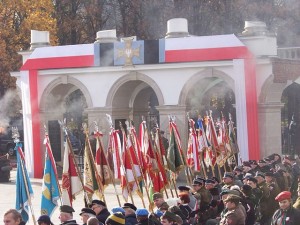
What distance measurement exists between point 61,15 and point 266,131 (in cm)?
2133

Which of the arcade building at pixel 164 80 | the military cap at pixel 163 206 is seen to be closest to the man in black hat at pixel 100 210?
the military cap at pixel 163 206

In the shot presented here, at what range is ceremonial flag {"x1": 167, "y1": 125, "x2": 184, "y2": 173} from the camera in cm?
2064

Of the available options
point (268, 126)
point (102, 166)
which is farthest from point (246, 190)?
point (268, 126)

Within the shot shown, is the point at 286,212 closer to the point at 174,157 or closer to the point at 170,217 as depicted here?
the point at 170,217

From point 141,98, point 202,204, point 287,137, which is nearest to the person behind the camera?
point 202,204

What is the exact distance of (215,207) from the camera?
47.6 feet

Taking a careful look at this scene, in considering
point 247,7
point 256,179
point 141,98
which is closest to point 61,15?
point 247,7

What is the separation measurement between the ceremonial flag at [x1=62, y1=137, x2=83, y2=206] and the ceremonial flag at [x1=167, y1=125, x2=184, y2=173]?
397 cm

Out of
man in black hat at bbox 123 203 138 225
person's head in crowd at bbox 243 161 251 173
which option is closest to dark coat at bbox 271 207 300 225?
man in black hat at bbox 123 203 138 225

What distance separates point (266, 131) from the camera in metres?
26.0

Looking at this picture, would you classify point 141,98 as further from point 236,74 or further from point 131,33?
point 131,33

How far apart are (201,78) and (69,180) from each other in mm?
10328

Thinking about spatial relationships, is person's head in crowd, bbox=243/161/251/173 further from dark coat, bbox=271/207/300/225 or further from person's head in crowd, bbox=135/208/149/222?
person's head in crowd, bbox=135/208/149/222

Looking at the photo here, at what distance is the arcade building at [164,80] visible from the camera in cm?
2570
